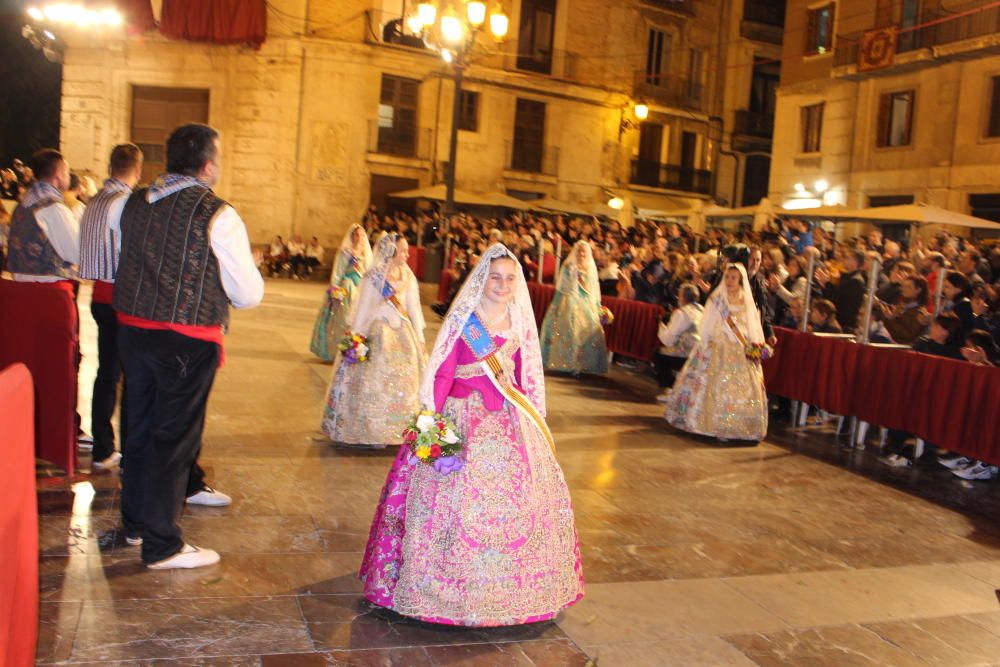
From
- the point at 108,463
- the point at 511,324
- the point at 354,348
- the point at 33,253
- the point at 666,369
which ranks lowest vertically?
the point at 108,463

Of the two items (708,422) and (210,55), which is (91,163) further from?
(708,422)

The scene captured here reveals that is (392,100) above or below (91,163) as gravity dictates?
above

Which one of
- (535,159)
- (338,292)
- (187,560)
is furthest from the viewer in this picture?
(535,159)

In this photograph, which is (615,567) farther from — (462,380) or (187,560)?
(187,560)

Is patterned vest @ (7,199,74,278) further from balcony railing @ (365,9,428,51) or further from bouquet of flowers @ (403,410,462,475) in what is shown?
balcony railing @ (365,9,428,51)

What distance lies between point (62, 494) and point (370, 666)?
268 cm

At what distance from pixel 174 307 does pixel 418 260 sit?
725 inches

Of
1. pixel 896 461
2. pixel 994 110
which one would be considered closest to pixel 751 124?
pixel 994 110

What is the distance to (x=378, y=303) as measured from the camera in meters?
7.41

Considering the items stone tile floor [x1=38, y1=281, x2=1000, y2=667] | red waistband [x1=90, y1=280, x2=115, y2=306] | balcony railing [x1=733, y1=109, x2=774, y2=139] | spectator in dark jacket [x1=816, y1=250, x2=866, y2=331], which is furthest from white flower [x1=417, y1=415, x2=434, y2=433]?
balcony railing [x1=733, y1=109, x2=774, y2=139]

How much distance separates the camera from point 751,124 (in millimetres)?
35438

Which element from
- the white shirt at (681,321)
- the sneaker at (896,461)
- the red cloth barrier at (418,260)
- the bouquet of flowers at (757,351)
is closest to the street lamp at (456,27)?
the red cloth barrier at (418,260)

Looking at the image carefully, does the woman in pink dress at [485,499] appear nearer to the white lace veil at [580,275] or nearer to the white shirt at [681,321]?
the white shirt at [681,321]

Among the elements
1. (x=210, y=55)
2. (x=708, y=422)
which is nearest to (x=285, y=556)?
(x=708, y=422)
